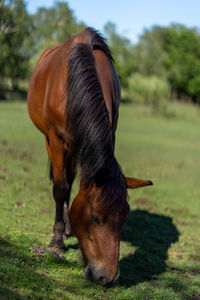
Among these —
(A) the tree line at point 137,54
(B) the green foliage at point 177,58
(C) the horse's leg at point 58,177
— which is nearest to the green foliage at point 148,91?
(A) the tree line at point 137,54

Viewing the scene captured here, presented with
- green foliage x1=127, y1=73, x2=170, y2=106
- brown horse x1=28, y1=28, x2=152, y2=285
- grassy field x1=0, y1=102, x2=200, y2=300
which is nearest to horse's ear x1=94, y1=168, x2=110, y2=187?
brown horse x1=28, y1=28, x2=152, y2=285

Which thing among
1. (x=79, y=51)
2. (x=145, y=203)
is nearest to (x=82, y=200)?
(x=79, y=51)

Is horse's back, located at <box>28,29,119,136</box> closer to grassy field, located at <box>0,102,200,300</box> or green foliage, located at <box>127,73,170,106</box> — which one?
grassy field, located at <box>0,102,200,300</box>

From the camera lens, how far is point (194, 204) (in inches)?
325

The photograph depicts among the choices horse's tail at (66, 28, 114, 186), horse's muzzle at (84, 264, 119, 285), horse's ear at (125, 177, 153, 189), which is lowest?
horse's muzzle at (84, 264, 119, 285)

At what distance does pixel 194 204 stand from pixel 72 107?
5.37m

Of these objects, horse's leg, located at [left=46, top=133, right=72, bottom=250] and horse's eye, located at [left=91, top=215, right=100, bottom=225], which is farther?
horse's leg, located at [left=46, top=133, right=72, bottom=250]

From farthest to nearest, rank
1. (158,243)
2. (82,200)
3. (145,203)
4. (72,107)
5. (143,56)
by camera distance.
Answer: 1. (143,56)
2. (145,203)
3. (158,243)
4. (72,107)
5. (82,200)

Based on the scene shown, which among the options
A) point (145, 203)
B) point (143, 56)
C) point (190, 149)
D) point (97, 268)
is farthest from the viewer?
point (143, 56)

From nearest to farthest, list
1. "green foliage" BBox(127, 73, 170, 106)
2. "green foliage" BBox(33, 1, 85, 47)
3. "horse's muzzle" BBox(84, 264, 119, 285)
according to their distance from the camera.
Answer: "horse's muzzle" BBox(84, 264, 119, 285), "green foliage" BBox(127, 73, 170, 106), "green foliage" BBox(33, 1, 85, 47)

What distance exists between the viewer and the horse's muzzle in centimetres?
306

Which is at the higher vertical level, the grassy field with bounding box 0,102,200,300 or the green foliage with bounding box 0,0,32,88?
the green foliage with bounding box 0,0,32,88

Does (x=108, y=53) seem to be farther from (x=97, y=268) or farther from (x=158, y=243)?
(x=158, y=243)

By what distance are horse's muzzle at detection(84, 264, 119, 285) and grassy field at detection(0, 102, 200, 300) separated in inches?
6.9
